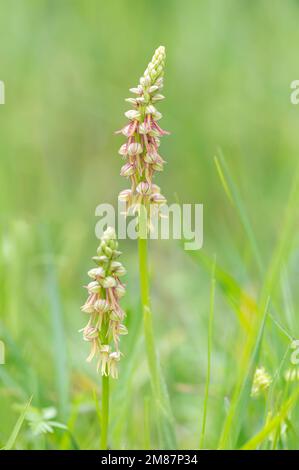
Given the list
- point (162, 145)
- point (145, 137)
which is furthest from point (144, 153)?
point (162, 145)

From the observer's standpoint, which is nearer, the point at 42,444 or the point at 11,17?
the point at 42,444

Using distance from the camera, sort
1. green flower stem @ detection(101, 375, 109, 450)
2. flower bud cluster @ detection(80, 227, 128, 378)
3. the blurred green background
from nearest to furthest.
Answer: flower bud cluster @ detection(80, 227, 128, 378), green flower stem @ detection(101, 375, 109, 450), the blurred green background

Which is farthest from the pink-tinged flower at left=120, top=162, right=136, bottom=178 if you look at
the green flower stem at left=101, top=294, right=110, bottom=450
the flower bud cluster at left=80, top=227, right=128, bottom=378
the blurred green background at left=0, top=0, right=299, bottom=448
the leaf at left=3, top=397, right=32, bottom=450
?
the blurred green background at left=0, top=0, right=299, bottom=448

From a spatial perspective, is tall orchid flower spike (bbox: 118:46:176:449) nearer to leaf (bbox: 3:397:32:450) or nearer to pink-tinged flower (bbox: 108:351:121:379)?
pink-tinged flower (bbox: 108:351:121:379)

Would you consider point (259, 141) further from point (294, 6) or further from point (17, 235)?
point (17, 235)

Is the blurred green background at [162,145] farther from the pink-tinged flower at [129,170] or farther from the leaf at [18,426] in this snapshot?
the pink-tinged flower at [129,170]

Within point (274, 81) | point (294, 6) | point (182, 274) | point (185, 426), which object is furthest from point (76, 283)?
point (294, 6)
